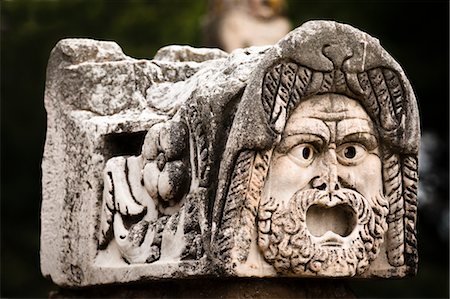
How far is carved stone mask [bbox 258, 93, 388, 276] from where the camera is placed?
6871 millimetres

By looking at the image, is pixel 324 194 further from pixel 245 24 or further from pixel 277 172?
pixel 245 24

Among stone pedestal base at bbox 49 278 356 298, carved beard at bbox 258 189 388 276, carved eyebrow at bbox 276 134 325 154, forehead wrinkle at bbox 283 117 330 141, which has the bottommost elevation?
stone pedestal base at bbox 49 278 356 298

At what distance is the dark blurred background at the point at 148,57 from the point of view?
→ 14945mm

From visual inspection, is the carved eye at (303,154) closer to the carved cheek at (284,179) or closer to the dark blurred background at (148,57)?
the carved cheek at (284,179)

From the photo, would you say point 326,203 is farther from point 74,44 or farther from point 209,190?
point 74,44

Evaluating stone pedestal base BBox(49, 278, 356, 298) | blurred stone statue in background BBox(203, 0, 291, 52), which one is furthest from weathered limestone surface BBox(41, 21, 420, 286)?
blurred stone statue in background BBox(203, 0, 291, 52)

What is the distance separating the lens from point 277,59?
6832 mm

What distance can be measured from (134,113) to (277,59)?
3.35 feet

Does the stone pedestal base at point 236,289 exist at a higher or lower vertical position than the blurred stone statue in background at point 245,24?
lower

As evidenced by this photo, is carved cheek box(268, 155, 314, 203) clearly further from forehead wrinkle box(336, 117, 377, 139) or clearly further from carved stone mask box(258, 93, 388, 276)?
forehead wrinkle box(336, 117, 377, 139)

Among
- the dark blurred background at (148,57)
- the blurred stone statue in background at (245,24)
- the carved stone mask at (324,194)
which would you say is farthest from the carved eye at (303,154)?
the dark blurred background at (148,57)

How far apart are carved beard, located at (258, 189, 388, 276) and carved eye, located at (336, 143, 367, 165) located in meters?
0.12

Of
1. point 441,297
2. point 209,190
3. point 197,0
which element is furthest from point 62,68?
point 197,0

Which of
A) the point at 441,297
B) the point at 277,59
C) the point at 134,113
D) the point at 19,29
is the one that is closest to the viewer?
the point at 277,59
